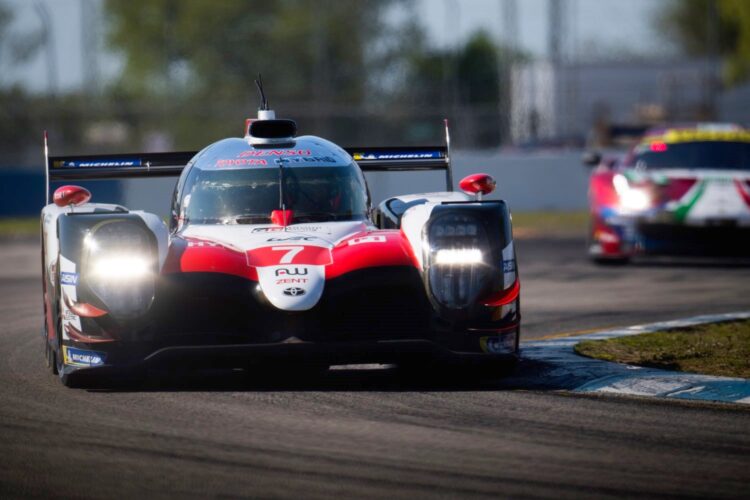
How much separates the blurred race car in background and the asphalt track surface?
330 inches

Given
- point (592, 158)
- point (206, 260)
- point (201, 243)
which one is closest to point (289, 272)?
point (206, 260)

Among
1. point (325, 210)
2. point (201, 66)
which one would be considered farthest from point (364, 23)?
point (325, 210)

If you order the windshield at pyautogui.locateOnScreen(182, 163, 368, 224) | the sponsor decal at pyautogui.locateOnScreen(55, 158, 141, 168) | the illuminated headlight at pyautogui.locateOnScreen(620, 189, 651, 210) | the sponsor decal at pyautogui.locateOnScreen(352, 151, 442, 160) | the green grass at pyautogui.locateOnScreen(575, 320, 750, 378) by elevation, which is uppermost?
the sponsor decal at pyautogui.locateOnScreen(55, 158, 141, 168)

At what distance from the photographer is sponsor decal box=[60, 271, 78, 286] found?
8.06 metres

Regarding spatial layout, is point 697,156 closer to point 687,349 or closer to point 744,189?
point 744,189

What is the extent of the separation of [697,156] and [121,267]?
416 inches

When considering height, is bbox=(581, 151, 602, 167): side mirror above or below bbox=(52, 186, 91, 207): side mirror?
below

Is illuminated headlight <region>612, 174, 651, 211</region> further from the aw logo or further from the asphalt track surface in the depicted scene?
the aw logo

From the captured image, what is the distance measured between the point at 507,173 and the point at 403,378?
22108 millimetres

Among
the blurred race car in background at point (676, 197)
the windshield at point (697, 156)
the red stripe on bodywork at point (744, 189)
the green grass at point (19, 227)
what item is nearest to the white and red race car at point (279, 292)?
the blurred race car in background at point (676, 197)

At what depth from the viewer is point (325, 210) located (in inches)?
370

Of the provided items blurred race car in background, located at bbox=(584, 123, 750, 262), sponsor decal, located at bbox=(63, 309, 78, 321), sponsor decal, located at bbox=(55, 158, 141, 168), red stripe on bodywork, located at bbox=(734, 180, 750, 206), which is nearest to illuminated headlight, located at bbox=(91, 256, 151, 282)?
sponsor decal, located at bbox=(63, 309, 78, 321)

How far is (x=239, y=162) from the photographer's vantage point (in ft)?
31.3

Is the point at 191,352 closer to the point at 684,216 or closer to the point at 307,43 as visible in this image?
the point at 684,216
